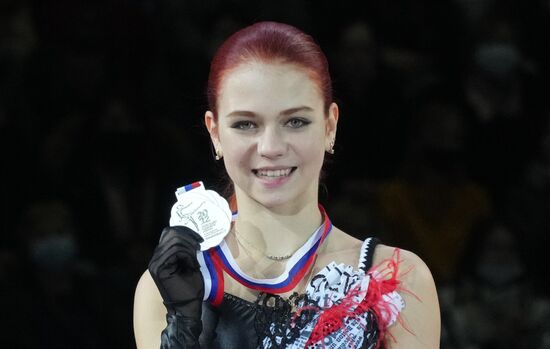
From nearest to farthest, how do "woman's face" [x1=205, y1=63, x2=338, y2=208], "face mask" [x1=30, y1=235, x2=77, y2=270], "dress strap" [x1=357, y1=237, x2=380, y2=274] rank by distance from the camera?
"woman's face" [x1=205, y1=63, x2=338, y2=208] < "dress strap" [x1=357, y1=237, x2=380, y2=274] < "face mask" [x1=30, y1=235, x2=77, y2=270]

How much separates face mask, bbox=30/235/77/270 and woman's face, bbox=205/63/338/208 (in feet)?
6.04

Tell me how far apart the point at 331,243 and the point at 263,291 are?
0.69 feet

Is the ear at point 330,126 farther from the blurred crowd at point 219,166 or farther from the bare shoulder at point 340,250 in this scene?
the blurred crowd at point 219,166

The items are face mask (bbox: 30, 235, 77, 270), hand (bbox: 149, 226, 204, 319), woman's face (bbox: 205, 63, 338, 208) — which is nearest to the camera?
hand (bbox: 149, 226, 204, 319)

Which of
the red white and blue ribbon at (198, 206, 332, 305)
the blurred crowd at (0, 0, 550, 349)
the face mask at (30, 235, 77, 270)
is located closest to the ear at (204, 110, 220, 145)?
the red white and blue ribbon at (198, 206, 332, 305)

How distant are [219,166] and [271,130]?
1.76m

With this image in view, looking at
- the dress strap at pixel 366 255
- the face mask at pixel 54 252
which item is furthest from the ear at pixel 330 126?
the face mask at pixel 54 252

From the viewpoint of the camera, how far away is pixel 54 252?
415 centimetres

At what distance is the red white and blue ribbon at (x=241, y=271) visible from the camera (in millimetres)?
2410

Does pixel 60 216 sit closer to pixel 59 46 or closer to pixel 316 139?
pixel 59 46

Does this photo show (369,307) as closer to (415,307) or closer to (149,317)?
(415,307)

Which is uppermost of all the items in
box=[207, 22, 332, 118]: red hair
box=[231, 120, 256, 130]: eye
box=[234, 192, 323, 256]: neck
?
box=[207, 22, 332, 118]: red hair

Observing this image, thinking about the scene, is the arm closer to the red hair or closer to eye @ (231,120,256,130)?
eye @ (231,120,256,130)

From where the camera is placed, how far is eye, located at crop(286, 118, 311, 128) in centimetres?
239
